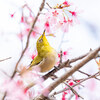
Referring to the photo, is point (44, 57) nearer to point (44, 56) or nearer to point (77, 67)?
point (44, 56)

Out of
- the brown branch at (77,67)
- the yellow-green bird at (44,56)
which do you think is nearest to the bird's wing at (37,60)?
the yellow-green bird at (44,56)

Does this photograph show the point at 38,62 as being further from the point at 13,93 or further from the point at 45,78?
the point at 13,93

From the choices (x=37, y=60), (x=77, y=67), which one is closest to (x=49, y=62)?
(x=37, y=60)

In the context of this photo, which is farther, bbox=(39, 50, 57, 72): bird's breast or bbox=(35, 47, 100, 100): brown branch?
bbox=(39, 50, 57, 72): bird's breast

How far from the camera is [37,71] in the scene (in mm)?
865

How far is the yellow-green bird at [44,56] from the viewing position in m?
0.93

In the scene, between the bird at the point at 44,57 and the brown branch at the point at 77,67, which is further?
the bird at the point at 44,57

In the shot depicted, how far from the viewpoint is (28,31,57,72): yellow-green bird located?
932mm

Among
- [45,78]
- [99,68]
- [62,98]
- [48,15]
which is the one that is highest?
[48,15]

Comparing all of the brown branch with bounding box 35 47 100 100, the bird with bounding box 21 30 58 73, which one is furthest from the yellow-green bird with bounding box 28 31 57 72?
the brown branch with bounding box 35 47 100 100

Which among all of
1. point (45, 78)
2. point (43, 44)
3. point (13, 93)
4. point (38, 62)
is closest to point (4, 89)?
point (13, 93)

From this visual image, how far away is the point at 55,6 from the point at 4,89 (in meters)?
0.39

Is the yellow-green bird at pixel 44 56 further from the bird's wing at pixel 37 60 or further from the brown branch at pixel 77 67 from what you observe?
the brown branch at pixel 77 67

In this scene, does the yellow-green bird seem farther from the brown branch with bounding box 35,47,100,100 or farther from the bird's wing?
the brown branch with bounding box 35,47,100,100
